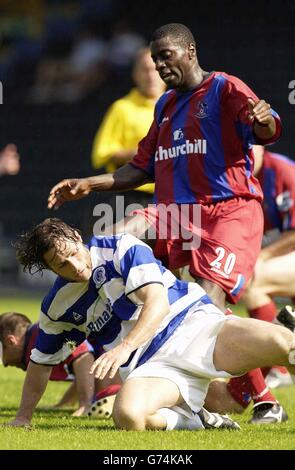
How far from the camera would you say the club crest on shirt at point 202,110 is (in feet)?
19.4

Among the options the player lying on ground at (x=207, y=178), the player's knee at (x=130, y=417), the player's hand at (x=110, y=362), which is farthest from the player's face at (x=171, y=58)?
the player's knee at (x=130, y=417)

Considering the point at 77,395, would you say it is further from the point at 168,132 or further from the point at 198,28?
the point at 198,28

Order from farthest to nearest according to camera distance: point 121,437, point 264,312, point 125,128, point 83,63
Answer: point 83,63, point 125,128, point 264,312, point 121,437

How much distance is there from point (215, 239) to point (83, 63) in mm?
14869

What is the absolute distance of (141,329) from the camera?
4691 millimetres

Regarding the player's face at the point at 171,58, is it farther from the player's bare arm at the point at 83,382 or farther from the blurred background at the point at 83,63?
the blurred background at the point at 83,63

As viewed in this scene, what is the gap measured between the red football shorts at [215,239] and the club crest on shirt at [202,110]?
1.60 ft

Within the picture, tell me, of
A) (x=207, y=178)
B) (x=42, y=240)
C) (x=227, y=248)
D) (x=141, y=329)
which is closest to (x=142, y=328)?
(x=141, y=329)

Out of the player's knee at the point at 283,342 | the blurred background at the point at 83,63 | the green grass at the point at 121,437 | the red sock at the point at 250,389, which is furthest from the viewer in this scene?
the blurred background at the point at 83,63

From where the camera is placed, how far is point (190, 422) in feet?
16.4

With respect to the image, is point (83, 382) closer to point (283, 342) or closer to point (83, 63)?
point (283, 342)

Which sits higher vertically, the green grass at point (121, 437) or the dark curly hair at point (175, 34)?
the dark curly hair at point (175, 34)

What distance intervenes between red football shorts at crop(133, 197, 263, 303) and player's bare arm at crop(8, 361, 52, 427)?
1026mm
